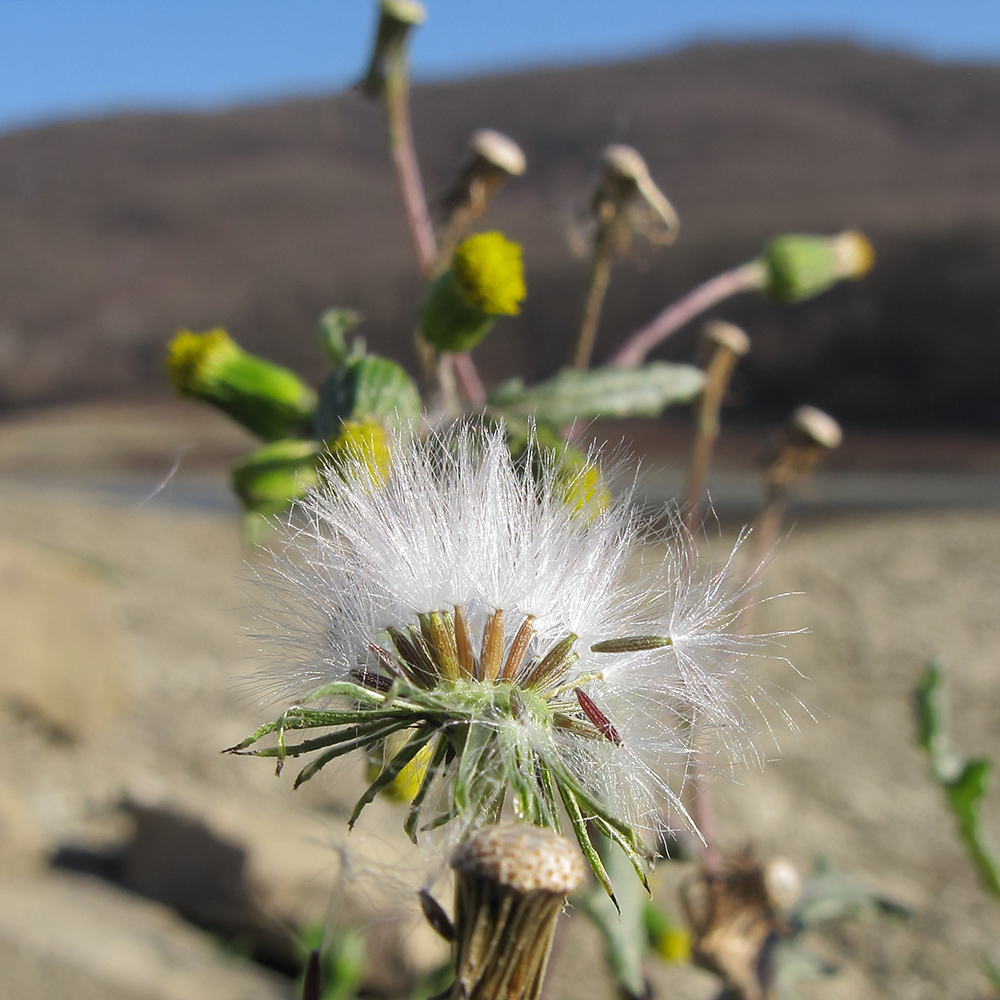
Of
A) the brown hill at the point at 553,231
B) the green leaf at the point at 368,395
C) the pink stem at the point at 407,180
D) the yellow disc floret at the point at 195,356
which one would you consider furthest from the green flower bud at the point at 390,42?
the brown hill at the point at 553,231

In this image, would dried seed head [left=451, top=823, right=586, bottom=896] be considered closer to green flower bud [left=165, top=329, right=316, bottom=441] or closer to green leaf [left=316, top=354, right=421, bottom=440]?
green leaf [left=316, top=354, right=421, bottom=440]

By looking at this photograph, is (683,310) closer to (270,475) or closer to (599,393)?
(599,393)

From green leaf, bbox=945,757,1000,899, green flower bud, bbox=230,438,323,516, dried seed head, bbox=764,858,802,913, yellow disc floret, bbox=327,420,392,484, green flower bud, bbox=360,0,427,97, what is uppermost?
green flower bud, bbox=360,0,427,97

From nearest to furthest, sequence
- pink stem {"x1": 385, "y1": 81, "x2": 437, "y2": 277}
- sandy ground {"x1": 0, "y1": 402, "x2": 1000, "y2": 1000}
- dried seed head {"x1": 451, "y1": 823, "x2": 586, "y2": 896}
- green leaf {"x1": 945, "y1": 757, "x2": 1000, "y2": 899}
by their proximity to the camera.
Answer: dried seed head {"x1": 451, "y1": 823, "x2": 586, "y2": 896}
pink stem {"x1": 385, "y1": 81, "x2": 437, "y2": 277}
green leaf {"x1": 945, "y1": 757, "x2": 1000, "y2": 899}
sandy ground {"x1": 0, "y1": 402, "x2": 1000, "y2": 1000}

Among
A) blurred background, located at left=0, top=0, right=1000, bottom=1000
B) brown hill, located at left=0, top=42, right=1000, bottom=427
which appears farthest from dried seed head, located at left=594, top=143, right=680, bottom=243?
brown hill, located at left=0, top=42, right=1000, bottom=427

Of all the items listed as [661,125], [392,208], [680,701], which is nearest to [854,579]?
[680,701]

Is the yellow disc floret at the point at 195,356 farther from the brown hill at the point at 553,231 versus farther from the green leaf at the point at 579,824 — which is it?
the brown hill at the point at 553,231
